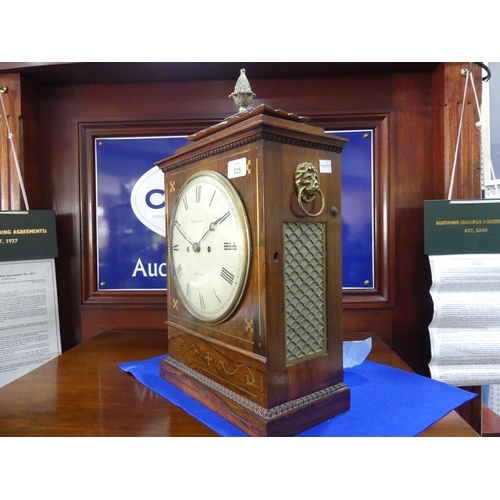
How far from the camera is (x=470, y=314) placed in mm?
1053

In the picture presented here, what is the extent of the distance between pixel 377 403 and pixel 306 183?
480 mm

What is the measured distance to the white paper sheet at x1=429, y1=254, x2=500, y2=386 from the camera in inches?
41.3

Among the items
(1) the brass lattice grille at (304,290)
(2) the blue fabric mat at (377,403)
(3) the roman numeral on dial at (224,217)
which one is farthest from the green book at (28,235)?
(1) the brass lattice grille at (304,290)

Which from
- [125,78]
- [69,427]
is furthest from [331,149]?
[125,78]

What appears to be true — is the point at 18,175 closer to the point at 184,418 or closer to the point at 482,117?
the point at 184,418

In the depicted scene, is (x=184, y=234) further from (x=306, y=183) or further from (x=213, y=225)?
(x=306, y=183)

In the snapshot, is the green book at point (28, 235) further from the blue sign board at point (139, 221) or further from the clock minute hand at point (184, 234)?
the clock minute hand at point (184, 234)

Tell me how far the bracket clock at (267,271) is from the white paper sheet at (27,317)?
764 mm

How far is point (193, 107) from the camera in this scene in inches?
49.5

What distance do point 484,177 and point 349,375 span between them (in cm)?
86

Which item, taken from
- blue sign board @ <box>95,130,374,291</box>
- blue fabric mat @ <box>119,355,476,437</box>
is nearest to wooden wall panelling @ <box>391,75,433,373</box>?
blue sign board @ <box>95,130,374,291</box>

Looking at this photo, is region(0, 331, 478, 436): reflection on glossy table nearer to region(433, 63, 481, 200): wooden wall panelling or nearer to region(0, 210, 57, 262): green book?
region(0, 210, 57, 262): green book

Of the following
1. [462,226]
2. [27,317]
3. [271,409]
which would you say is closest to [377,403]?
[271,409]

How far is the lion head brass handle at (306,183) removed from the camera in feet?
1.98
